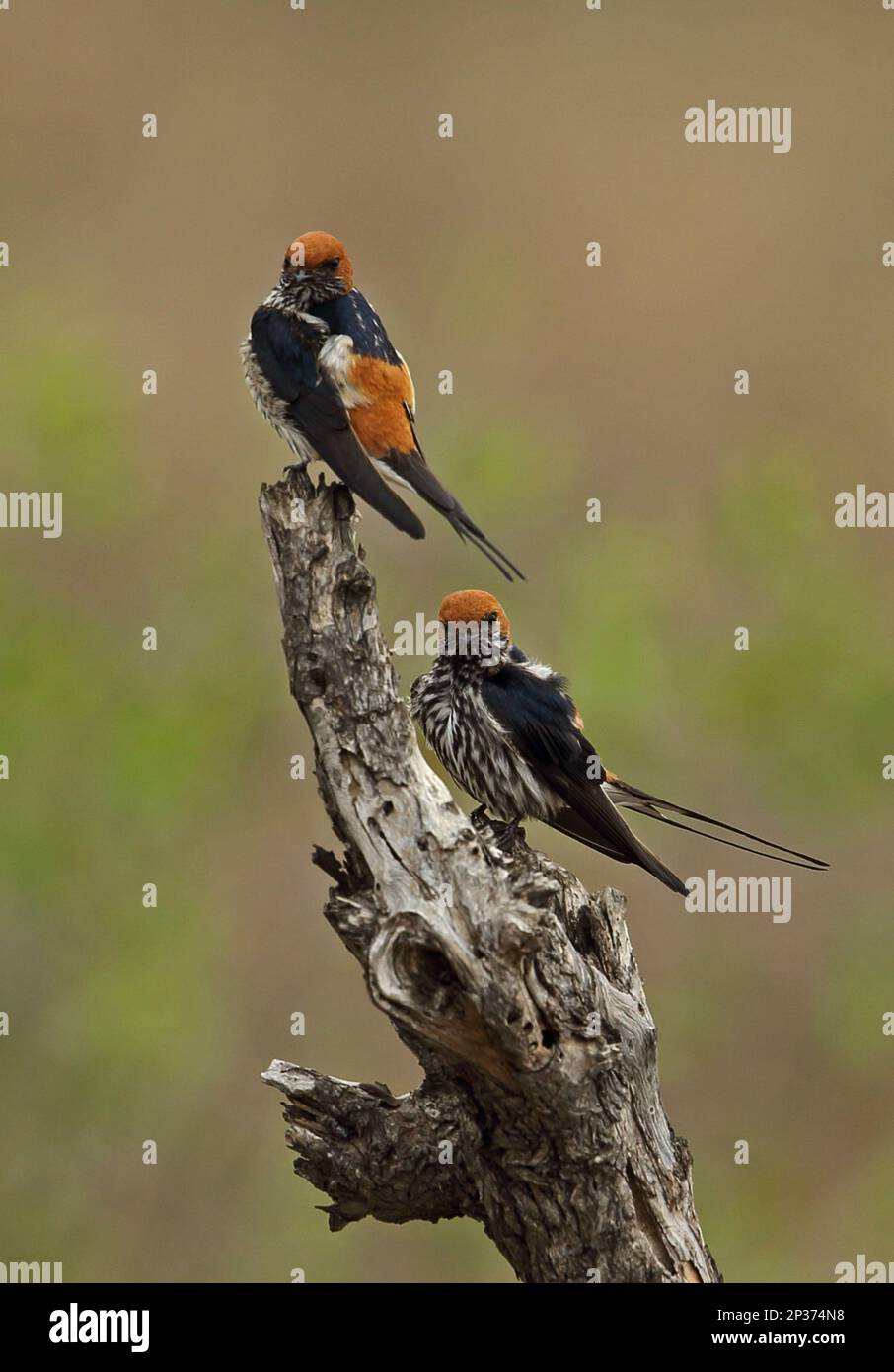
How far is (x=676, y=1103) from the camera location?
8633 mm

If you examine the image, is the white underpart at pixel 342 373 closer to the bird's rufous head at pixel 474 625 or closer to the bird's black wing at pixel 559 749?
the bird's rufous head at pixel 474 625

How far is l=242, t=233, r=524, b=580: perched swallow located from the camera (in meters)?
4.02

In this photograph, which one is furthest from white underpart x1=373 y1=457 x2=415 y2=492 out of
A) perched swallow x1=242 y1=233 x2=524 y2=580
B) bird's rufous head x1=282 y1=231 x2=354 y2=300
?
bird's rufous head x1=282 y1=231 x2=354 y2=300

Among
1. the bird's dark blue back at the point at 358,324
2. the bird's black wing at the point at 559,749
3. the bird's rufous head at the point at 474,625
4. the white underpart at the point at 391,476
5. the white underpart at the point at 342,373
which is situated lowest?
the bird's black wing at the point at 559,749

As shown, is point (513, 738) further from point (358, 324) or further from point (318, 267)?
point (318, 267)

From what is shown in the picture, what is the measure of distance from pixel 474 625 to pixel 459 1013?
136 centimetres

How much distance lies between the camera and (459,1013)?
2.99 m

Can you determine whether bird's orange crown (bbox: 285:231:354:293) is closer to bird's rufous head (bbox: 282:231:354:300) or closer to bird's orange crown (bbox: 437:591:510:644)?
bird's rufous head (bbox: 282:231:354:300)

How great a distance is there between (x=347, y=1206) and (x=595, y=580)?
5.62 metres

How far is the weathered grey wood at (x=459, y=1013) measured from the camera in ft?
9.78

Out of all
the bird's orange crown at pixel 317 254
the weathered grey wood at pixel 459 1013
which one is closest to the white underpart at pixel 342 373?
the bird's orange crown at pixel 317 254

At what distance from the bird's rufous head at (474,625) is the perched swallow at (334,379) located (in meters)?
0.16

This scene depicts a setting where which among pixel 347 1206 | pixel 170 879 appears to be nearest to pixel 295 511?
pixel 347 1206

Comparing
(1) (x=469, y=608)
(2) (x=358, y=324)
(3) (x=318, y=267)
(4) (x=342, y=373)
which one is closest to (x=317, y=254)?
(3) (x=318, y=267)
